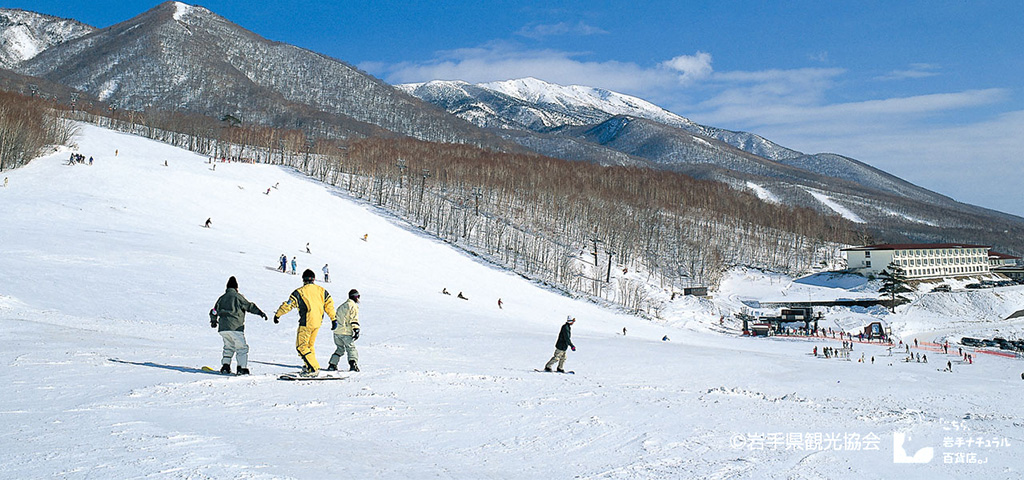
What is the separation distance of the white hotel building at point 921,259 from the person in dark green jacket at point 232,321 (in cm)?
10473

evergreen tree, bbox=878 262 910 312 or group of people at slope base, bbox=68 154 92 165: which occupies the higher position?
Answer: group of people at slope base, bbox=68 154 92 165

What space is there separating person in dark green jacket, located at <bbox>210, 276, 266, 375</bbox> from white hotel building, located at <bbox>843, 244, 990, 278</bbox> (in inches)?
4123

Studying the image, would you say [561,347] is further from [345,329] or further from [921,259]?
[921,259]

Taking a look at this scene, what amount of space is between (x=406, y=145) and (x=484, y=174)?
104 ft

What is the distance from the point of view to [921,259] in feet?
334

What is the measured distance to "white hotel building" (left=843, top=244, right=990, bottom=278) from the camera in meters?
96.7

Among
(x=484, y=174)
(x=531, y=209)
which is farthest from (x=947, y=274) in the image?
(x=484, y=174)

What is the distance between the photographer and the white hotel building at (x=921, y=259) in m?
96.7

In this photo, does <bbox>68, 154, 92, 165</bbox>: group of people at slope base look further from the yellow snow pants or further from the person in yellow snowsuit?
the yellow snow pants

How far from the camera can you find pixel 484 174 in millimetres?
126750

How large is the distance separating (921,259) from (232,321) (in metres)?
119

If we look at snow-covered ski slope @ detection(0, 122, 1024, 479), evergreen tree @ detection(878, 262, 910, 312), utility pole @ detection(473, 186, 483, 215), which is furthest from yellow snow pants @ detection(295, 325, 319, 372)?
utility pole @ detection(473, 186, 483, 215)

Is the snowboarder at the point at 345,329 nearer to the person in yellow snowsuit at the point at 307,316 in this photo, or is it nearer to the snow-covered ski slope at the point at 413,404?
the person in yellow snowsuit at the point at 307,316

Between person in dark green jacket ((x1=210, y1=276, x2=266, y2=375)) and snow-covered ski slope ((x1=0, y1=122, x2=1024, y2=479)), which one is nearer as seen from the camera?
snow-covered ski slope ((x1=0, y1=122, x2=1024, y2=479))
